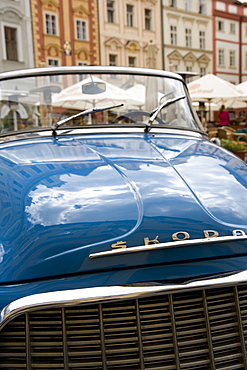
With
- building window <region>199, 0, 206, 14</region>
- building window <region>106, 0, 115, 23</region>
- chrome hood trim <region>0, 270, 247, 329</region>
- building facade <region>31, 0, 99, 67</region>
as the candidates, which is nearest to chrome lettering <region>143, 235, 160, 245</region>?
chrome hood trim <region>0, 270, 247, 329</region>

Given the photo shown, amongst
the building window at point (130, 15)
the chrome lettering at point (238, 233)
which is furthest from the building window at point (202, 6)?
the chrome lettering at point (238, 233)

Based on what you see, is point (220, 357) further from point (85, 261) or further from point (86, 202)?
point (86, 202)

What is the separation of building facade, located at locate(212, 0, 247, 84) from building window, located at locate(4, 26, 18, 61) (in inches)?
736

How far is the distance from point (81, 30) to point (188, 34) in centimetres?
1077

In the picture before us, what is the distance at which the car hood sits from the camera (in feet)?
4.54

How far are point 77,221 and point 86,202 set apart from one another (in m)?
0.12

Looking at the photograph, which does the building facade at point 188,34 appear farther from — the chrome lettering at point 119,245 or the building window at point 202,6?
the chrome lettering at point 119,245

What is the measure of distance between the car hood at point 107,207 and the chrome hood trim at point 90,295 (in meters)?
0.09

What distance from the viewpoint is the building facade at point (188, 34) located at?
30.7 m

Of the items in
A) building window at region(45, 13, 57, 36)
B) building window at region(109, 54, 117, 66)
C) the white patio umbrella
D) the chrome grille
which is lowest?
the chrome grille

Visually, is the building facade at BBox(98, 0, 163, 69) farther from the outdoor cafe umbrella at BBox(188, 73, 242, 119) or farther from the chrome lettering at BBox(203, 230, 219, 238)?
the chrome lettering at BBox(203, 230, 219, 238)

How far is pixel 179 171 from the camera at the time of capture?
1.86 m

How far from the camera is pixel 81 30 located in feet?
83.8

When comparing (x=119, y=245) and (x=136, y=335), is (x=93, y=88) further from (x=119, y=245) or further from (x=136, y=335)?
(x=136, y=335)
